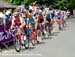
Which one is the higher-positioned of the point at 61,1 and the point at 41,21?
the point at 41,21

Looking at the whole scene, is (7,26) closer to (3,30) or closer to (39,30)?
(3,30)

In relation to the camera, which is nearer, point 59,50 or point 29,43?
point 59,50

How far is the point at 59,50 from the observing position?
18.0 m

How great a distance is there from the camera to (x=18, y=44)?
17.6 metres

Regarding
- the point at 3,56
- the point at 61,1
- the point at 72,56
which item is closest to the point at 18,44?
the point at 3,56

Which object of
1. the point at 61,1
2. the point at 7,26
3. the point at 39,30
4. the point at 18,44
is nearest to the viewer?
the point at 18,44

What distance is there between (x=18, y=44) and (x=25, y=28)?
4.11ft

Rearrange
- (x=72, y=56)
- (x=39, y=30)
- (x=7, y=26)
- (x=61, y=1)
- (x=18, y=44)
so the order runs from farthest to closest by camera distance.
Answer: (x=61, y=1)
(x=39, y=30)
(x=7, y=26)
(x=18, y=44)
(x=72, y=56)

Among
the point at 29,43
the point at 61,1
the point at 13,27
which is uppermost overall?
the point at 13,27

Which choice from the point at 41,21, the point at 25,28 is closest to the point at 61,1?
the point at 41,21

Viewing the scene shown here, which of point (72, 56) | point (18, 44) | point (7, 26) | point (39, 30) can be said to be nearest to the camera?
point (72, 56)

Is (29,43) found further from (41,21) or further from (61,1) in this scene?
(61,1)

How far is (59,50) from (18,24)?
7.16ft

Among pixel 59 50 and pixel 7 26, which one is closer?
pixel 59 50
